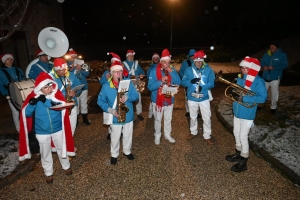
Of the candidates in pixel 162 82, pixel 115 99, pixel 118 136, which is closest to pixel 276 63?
pixel 162 82

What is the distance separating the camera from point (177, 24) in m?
39.5

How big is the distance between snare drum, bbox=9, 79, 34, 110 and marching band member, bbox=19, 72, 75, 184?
1.31 meters

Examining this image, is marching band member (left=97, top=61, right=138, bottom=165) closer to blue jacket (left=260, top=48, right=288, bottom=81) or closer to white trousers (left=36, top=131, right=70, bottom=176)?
white trousers (left=36, top=131, right=70, bottom=176)

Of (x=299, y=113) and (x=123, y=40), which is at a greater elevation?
(x=123, y=40)

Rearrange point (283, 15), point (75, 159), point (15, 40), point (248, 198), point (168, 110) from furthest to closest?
point (283, 15) → point (15, 40) → point (168, 110) → point (75, 159) → point (248, 198)

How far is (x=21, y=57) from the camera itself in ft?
40.4

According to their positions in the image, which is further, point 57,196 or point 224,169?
point 224,169

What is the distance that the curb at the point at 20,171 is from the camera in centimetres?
419

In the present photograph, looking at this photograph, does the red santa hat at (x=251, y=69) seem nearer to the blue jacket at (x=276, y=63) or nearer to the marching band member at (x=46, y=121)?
the blue jacket at (x=276, y=63)

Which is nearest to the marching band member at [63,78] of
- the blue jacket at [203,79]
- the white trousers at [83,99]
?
the white trousers at [83,99]

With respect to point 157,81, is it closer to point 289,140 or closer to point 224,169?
point 224,169

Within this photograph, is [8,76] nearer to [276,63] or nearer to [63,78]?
[63,78]

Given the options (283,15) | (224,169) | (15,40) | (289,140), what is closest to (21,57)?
(15,40)

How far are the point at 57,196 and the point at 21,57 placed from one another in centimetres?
1086
